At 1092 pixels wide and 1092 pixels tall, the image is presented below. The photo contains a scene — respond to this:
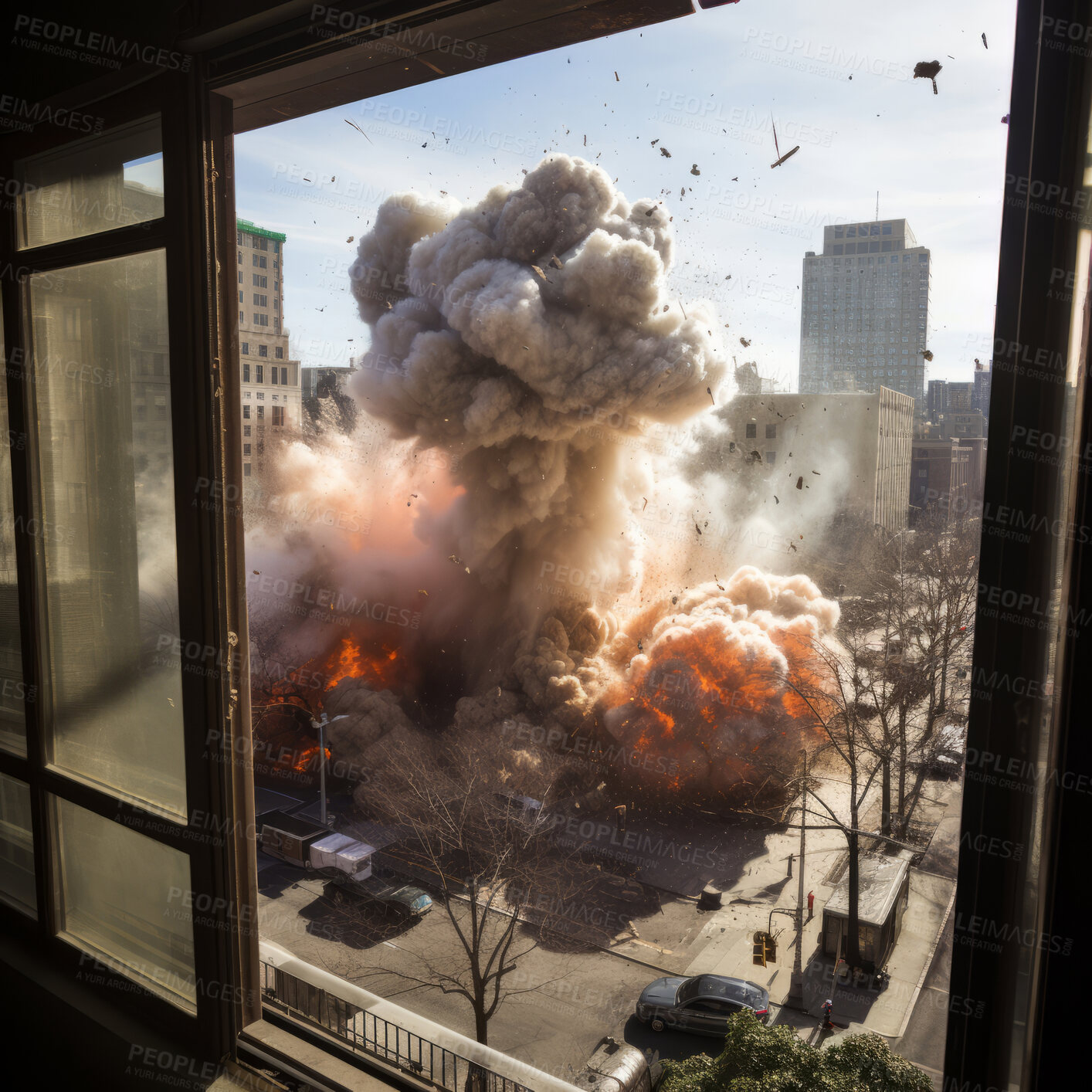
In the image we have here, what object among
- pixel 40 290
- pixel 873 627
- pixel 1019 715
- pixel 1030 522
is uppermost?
pixel 40 290

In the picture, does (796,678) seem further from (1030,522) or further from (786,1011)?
(1030,522)

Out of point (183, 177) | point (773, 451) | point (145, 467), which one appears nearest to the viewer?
point (183, 177)

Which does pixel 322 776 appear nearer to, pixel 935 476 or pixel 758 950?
pixel 758 950

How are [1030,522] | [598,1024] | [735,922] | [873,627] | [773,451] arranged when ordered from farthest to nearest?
[773,451] → [873,627] → [735,922] → [598,1024] → [1030,522]

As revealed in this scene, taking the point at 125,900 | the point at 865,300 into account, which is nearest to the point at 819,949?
the point at 865,300

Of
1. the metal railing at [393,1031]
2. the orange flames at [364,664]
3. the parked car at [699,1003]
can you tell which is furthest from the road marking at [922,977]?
the orange flames at [364,664]

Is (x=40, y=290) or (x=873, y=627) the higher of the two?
(x=40, y=290)

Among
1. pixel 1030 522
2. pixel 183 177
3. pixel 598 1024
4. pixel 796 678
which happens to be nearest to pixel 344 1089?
pixel 1030 522
